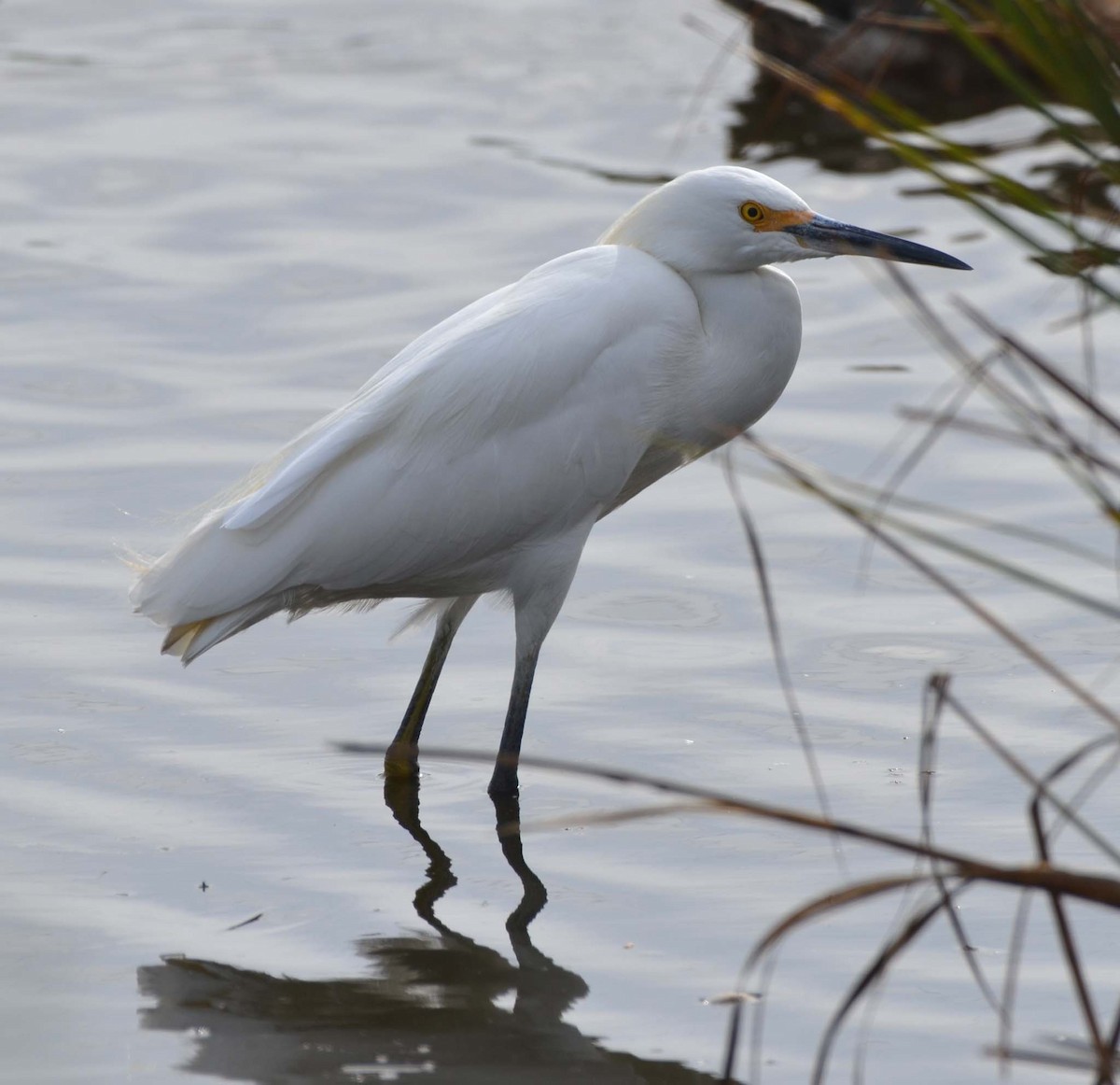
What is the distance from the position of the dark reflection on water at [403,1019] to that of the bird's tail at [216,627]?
3.20ft

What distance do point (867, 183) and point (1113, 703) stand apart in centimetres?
565

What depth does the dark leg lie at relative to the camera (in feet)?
15.3

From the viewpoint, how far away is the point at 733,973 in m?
3.83

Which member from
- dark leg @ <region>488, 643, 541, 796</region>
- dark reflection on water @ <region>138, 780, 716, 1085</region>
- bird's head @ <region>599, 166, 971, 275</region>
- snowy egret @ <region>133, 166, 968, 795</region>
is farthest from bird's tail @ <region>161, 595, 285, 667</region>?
bird's head @ <region>599, 166, 971, 275</region>

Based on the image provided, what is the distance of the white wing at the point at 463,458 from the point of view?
15.1ft

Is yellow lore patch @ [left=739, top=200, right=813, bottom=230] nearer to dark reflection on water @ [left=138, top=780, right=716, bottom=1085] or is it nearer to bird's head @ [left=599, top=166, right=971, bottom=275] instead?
bird's head @ [left=599, top=166, right=971, bottom=275]

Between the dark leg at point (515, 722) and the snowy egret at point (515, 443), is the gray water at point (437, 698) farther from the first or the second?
the snowy egret at point (515, 443)

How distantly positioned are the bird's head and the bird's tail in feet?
4.27

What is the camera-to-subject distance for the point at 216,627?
4.64m

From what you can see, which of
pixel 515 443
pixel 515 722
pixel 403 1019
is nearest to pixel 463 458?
pixel 515 443

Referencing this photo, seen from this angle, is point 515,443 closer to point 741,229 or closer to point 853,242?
point 741,229

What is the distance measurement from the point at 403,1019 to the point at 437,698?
5.78 ft

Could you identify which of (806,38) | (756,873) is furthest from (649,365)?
(806,38)

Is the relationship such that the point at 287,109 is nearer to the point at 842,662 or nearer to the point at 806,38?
the point at 806,38
